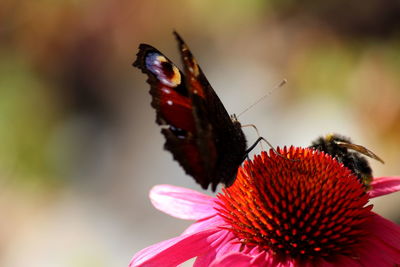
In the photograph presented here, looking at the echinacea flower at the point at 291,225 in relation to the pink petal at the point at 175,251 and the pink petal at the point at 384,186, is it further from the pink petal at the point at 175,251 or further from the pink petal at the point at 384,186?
the pink petal at the point at 384,186

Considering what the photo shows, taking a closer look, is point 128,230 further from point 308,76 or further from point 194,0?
point 194,0

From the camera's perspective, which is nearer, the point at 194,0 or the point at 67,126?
the point at 67,126

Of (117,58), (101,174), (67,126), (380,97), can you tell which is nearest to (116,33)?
(117,58)

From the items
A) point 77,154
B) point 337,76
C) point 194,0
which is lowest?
point 337,76

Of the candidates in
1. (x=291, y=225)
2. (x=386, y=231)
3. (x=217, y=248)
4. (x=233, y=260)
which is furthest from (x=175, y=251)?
(x=386, y=231)

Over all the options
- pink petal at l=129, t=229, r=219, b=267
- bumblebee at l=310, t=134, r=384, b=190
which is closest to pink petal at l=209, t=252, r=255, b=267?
pink petal at l=129, t=229, r=219, b=267

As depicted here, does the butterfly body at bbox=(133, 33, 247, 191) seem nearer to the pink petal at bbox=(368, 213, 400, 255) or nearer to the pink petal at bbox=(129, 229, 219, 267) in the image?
the pink petal at bbox=(129, 229, 219, 267)
